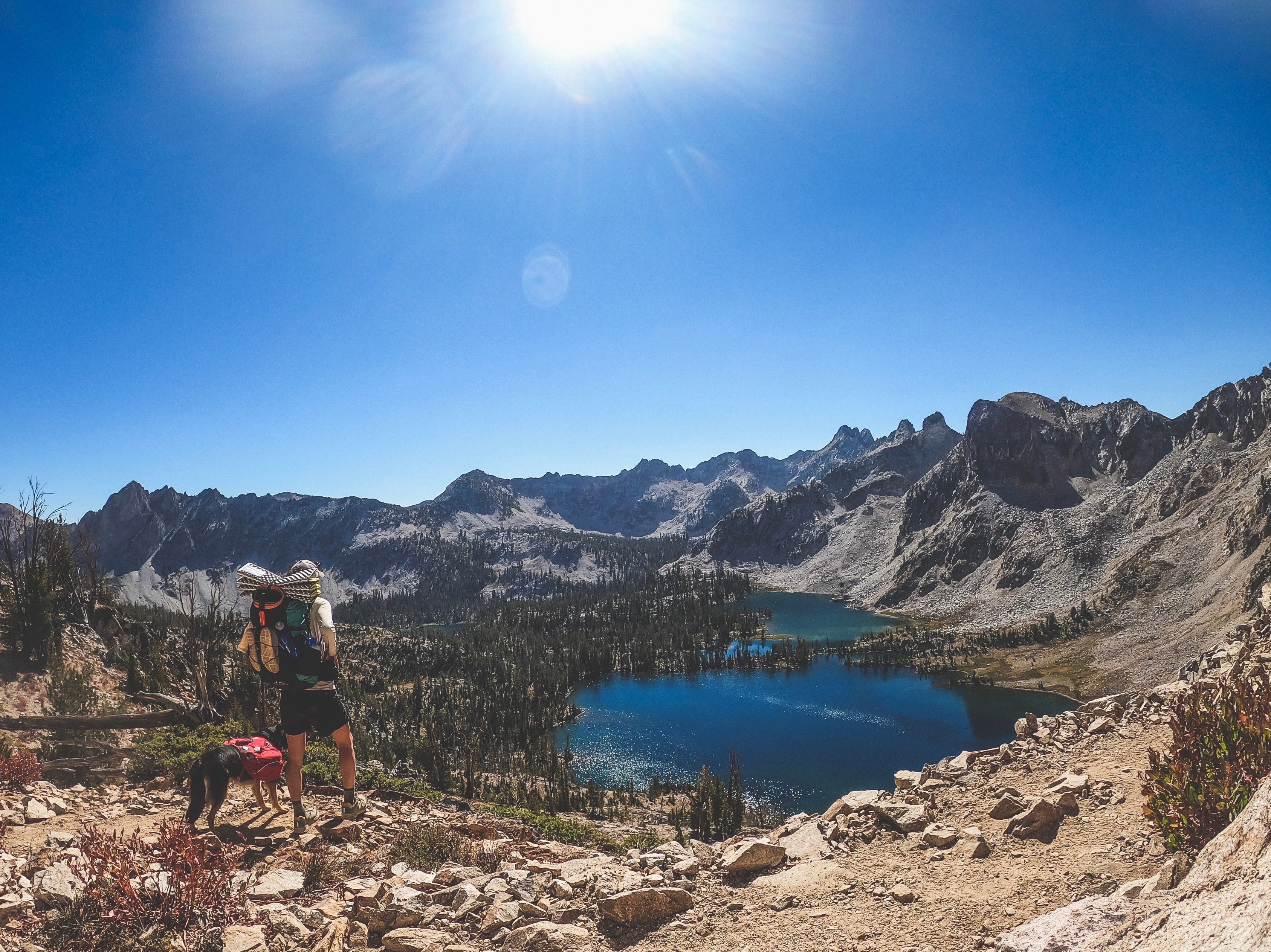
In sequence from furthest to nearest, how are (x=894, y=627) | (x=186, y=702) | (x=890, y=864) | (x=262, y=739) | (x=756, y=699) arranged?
1. (x=894, y=627)
2. (x=756, y=699)
3. (x=186, y=702)
4. (x=262, y=739)
5. (x=890, y=864)

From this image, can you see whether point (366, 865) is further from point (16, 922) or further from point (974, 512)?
point (974, 512)

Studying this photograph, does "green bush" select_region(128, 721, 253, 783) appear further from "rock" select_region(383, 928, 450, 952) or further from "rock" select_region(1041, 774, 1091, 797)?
"rock" select_region(1041, 774, 1091, 797)

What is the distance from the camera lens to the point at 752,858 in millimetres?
6328

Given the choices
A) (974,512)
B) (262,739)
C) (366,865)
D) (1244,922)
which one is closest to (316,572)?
(262,739)

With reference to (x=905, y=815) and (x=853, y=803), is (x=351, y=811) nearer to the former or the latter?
(x=853, y=803)

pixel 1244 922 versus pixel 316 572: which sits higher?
pixel 316 572

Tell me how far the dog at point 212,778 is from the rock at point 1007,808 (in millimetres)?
9635

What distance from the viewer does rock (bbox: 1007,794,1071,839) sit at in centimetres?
645

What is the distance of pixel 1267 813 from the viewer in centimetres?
314

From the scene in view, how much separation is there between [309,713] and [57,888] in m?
3.31

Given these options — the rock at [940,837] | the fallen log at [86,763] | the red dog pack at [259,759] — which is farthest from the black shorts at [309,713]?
the rock at [940,837]

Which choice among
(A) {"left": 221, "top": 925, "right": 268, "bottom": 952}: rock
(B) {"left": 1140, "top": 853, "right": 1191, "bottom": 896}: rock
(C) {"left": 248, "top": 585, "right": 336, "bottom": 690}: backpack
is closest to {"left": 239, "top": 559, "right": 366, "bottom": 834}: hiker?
(C) {"left": 248, "top": 585, "right": 336, "bottom": 690}: backpack

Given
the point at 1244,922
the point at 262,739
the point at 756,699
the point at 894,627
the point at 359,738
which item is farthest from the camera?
the point at 894,627

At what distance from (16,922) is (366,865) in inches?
124
